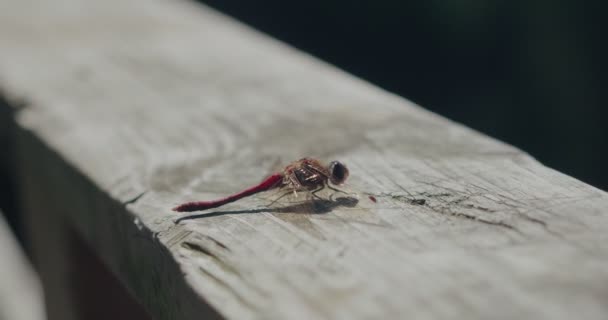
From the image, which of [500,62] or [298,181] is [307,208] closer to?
[298,181]

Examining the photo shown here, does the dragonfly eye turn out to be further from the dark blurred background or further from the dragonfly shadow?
the dark blurred background

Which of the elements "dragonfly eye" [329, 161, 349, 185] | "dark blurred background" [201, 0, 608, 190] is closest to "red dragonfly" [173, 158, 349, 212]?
"dragonfly eye" [329, 161, 349, 185]

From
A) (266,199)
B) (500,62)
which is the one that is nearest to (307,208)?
(266,199)

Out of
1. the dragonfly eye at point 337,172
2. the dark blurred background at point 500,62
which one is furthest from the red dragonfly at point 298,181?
the dark blurred background at point 500,62

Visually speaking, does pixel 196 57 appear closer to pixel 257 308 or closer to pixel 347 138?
pixel 347 138

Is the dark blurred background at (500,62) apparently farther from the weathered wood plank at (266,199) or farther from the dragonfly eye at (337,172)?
the dragonfly eye at (337,172)

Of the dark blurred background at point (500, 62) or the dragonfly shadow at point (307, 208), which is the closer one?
the dragonfly shadow at point (307, 208)
